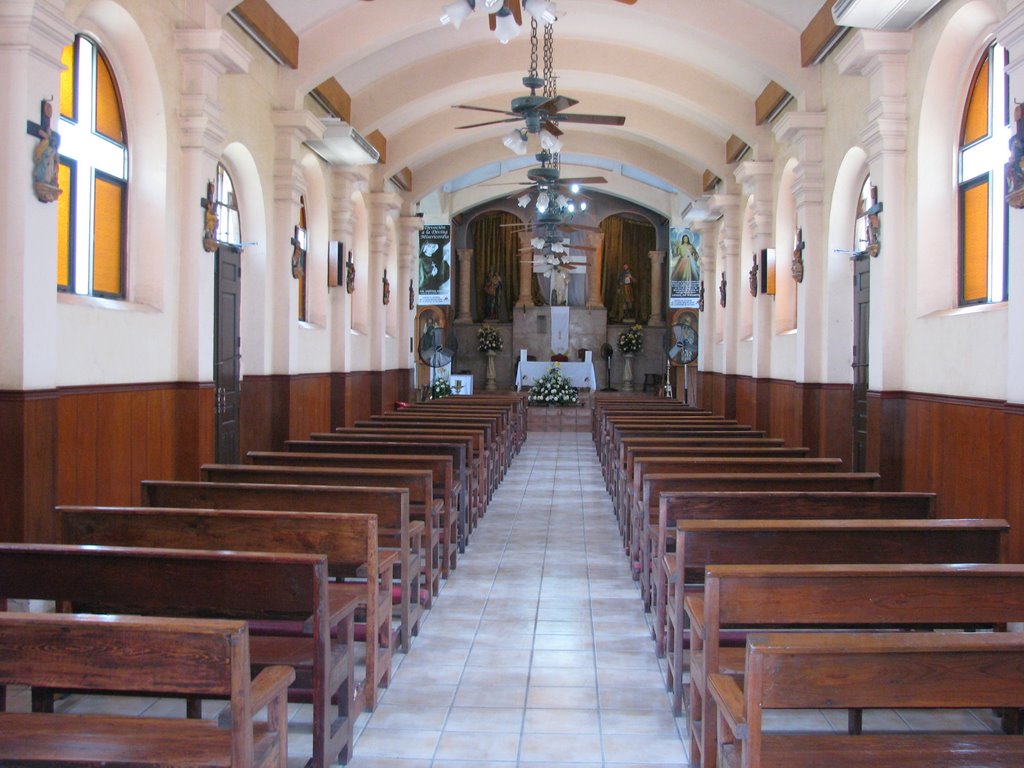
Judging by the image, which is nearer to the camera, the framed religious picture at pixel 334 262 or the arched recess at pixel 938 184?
the arched recess at pixel 938 184

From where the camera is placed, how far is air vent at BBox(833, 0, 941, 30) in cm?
642

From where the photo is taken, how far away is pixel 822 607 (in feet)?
9.16

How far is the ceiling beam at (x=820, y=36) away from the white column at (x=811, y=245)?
56cm

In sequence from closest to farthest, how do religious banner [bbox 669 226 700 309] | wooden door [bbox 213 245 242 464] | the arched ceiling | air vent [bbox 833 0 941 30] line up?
air vent [bbox 833 0 941 30]
wooden door [bbox 213 245 242 464]
the arched ceiling
religious banner [bbox 669 226 700 309]

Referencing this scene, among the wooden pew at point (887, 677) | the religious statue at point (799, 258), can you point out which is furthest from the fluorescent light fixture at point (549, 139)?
the wooden pew at point (887, 677)

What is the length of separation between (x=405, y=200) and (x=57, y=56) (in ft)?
37.9

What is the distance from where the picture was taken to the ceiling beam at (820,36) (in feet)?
27.5

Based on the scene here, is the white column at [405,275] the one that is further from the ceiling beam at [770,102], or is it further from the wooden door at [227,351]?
the wooden door at [227,351]

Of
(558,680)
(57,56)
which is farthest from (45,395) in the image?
(558,680)

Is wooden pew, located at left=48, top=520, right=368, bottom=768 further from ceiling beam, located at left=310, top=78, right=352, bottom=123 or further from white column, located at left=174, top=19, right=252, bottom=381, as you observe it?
ceiling beam, located at left=310, top=78, right=352, bottom=123

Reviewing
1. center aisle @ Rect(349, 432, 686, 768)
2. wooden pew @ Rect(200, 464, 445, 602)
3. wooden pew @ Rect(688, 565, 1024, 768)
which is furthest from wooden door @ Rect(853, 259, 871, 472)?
wooden pew @ Rect(688, 565, 1024, 768)

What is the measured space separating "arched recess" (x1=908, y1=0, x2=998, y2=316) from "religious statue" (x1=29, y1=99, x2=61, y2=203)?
568cm

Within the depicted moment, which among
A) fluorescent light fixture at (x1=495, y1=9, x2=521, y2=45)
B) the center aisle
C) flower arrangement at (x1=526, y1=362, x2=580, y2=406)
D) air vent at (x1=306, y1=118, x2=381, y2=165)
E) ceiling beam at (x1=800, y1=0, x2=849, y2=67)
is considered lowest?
the center aisle

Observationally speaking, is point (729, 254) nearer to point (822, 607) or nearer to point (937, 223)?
point (937, 223)
